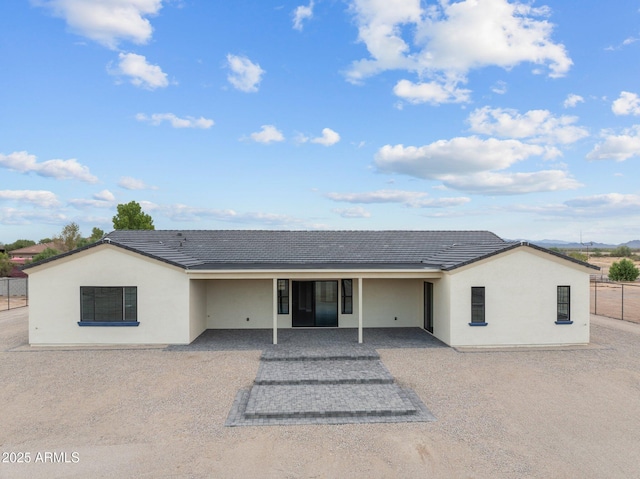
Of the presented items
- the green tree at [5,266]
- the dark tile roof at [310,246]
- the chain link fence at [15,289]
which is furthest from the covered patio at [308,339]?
the green tree at [5,266]

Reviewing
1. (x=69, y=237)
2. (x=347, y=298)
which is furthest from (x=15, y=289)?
(x=347, y=298)

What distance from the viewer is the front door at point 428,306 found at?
1409cm

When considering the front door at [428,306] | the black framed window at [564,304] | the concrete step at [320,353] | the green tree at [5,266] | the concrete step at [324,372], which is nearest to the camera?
the concrete step at [324,372]

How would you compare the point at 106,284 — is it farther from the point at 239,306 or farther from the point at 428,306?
the point at 428,306

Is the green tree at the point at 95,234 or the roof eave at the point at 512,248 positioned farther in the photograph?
the green tree at the point at 95,234

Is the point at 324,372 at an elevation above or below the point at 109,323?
below

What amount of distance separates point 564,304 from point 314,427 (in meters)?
10.4

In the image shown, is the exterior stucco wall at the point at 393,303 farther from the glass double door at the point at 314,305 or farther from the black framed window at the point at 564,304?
the black framed window at the point at 564,304

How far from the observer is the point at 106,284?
484 inches

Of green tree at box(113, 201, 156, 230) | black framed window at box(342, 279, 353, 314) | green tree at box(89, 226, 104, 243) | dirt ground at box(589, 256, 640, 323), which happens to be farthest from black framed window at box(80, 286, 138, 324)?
green tree at box(89, 226, 104, 243)

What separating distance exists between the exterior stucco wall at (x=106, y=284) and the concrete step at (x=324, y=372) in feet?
13.5

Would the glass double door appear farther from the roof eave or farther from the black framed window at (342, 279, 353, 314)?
the roof eave

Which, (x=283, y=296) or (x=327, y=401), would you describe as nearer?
(x=327, y=401)

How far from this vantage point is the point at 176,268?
12328 millimetres
